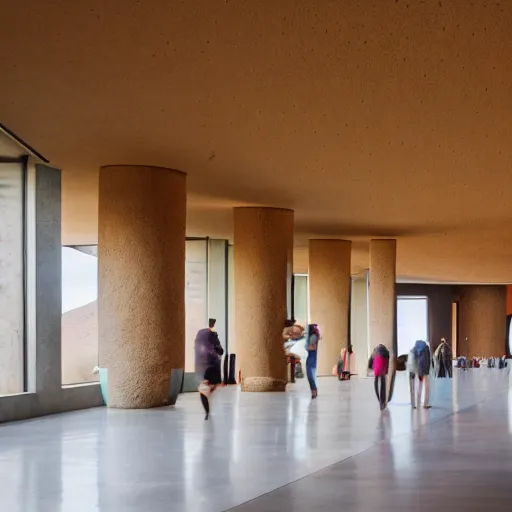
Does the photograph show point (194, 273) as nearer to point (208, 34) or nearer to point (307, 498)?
point (208, 34)

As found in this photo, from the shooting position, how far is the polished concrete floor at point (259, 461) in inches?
335

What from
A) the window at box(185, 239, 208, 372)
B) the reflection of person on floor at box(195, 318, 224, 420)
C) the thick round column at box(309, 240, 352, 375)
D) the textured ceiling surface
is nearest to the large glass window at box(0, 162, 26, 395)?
the textured ceiling surface

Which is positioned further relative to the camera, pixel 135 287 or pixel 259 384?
pixel 259 384

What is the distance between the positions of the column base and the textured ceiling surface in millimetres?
4505

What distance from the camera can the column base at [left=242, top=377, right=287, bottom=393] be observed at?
2553 cm

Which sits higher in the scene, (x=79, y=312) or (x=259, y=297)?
(x=259, y=297)

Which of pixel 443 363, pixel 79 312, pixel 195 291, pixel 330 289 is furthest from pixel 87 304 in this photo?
pixel 443 363

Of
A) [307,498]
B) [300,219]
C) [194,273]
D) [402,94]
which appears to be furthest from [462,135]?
[194,273]

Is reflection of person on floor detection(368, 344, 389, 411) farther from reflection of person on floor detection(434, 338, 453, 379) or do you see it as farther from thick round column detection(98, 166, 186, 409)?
reflection of person on floor detection(434, 338, 453, 379)

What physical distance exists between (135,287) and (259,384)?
23.4ft

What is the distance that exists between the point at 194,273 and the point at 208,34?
70.6 ft

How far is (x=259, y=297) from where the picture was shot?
2562 cm

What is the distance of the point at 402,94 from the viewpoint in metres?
13.9

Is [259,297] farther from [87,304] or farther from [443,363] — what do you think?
[443,363]
